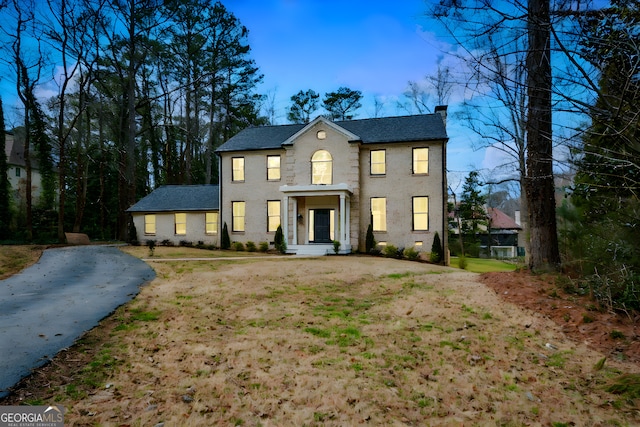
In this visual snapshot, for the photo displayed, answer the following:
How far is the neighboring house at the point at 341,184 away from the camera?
1834cm

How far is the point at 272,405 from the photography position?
301cm

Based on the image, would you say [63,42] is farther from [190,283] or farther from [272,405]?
[272,405]

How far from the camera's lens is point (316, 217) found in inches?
787

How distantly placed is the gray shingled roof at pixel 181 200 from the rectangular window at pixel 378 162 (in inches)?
403

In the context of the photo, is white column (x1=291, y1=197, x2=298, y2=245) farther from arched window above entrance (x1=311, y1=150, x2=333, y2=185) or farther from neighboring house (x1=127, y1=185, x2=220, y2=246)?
neighboring house (x1=127, y1=185, x2=220, y2=246)

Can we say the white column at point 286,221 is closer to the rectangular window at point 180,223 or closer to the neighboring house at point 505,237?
the rectangular window at point 180,223

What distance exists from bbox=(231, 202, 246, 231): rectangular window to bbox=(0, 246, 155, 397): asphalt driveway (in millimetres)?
8768

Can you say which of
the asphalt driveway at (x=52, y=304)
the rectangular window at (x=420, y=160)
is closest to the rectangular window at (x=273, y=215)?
the rectangular window at (x=420, y=160)

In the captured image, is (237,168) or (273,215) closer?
(273,215)

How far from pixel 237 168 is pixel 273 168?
2.42m

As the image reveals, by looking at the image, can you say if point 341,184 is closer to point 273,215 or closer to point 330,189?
point 330,189

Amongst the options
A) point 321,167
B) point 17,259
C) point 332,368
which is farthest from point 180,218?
point 332,368

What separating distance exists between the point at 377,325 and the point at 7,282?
986cm

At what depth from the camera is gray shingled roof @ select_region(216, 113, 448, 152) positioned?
738 inches
